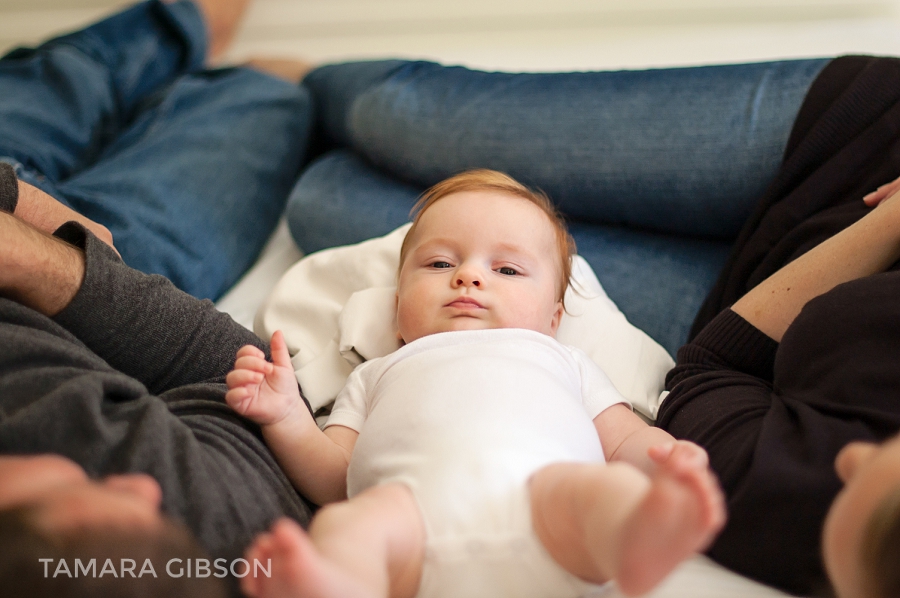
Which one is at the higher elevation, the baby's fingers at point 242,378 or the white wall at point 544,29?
the white wall at point 544,29

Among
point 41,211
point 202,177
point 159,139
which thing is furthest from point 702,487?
point 159,139

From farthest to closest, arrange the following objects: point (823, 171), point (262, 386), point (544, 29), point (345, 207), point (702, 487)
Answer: point (544, 29) → point (345, 207) → point (823, 171) → point (262, 386) → point (702, 487)

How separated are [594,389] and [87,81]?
4.73ft

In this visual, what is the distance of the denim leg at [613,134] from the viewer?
1214 millimetres

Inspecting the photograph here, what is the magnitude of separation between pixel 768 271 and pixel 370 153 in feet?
2.85

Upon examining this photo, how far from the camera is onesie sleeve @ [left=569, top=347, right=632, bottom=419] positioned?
3.16 feet

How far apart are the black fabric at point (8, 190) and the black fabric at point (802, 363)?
990 mm

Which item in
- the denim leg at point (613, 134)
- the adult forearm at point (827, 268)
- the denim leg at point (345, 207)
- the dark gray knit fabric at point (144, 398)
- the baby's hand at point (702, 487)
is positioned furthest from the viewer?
the denim leg at point (345, 207)

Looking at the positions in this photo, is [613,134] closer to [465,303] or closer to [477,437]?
[465,303]

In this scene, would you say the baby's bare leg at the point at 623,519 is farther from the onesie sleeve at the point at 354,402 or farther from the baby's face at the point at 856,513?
the onesie sleeve at the point at 354,402

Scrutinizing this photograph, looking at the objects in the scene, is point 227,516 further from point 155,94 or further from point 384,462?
point 155,94

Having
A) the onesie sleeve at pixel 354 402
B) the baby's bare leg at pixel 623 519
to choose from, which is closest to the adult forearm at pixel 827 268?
the baby's bare leg at pixel 623 519

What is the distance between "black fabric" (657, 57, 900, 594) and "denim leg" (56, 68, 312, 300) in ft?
3.02

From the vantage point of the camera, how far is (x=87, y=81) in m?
1.64
